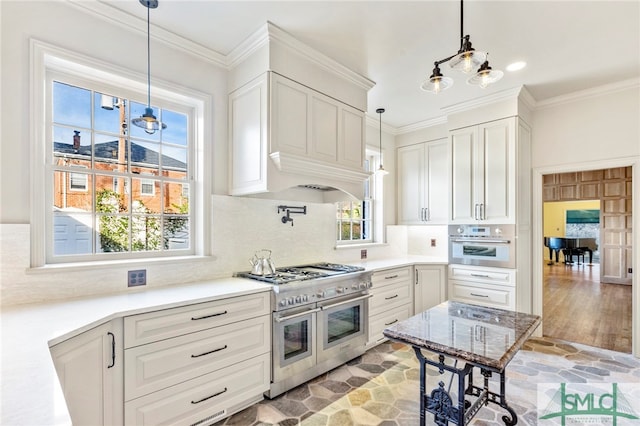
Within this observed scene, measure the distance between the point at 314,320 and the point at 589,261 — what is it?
11.5 m

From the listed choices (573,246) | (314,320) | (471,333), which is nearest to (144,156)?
(314,320)

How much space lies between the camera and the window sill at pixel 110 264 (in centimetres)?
192

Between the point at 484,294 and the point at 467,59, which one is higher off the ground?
the point at 467,59

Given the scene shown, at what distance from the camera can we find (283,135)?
2.53 m

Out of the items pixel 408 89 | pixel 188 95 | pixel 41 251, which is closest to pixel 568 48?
pixel 408 89

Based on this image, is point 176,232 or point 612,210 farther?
point 612,210

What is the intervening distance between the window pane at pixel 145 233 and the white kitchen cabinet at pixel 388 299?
81.7 inches

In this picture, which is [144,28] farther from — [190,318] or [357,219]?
[357,219]

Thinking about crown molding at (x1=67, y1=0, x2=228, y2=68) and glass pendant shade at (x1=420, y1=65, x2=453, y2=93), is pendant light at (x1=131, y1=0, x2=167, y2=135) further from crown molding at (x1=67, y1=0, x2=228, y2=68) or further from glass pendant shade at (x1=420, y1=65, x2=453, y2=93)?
glass pendant shade at (x1=420, y1=65, x2=453, y2=93)

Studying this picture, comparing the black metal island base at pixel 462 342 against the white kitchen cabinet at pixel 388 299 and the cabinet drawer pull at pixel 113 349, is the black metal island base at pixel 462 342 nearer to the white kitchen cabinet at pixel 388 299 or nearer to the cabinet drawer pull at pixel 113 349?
the white kitchen cabinet at pixel 388 299

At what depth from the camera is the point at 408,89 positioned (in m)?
3.43

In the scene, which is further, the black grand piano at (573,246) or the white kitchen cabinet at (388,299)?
the black grand piano at (573,246)

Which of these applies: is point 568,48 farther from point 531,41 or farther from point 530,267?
point 530,267

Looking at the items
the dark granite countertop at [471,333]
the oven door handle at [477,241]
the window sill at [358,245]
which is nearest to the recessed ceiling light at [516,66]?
the oven door handle at [477,241]
